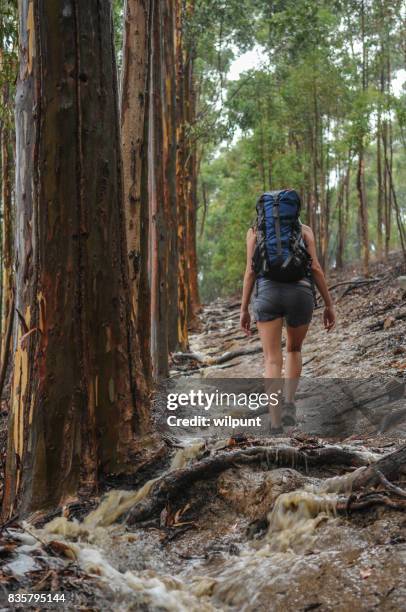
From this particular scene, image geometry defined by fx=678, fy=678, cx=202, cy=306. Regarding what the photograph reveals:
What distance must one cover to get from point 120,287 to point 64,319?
0.44 meters

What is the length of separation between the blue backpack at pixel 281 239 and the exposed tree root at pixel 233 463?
4.11 ft

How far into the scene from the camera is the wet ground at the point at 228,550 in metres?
2.78

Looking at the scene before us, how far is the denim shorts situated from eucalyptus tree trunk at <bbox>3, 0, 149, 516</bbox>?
3.78ft

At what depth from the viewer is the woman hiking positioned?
4699 mm

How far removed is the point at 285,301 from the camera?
4762mm

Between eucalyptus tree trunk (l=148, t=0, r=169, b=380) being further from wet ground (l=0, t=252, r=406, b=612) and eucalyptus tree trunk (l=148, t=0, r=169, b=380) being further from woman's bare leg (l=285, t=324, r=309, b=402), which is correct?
wet ground (l=0, t=252, r=406, b=612)

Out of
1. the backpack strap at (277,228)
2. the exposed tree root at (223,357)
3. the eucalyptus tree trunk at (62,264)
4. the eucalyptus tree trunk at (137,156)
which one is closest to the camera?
the eucalyptus tree trunk at (62,264)

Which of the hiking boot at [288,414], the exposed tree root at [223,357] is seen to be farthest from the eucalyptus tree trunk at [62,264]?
the exposed tree root at [223,357]

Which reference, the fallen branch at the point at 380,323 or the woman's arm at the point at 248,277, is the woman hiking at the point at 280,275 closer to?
the woman's arm at the point at 248,277

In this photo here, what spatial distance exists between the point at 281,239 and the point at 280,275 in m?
0.25

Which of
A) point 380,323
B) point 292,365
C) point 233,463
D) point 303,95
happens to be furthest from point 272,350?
point 303,95

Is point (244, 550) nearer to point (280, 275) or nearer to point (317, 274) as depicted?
point (280, 275)

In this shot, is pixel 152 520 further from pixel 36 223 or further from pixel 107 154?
pixel 107 154

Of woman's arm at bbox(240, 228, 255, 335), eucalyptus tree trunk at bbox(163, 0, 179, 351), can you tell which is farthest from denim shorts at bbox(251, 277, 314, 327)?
eucalyptus tree trunk at bbox(163, 0, 179, 351)
